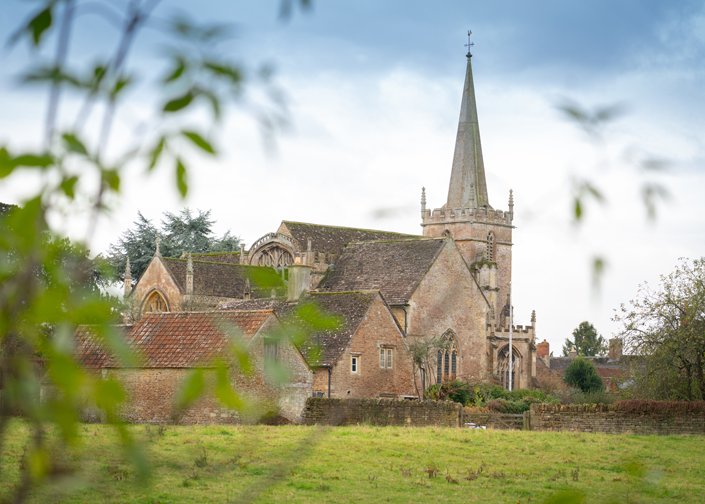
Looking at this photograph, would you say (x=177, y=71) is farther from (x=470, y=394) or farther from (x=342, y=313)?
(x=470, y=394)

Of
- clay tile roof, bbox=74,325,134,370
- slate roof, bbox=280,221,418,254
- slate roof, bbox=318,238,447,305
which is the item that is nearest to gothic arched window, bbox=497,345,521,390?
slate roof, bbox=318,238,447,305

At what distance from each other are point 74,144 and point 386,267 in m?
47.4

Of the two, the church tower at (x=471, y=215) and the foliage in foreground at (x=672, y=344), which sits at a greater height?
the church tower at (x=471, y=215)

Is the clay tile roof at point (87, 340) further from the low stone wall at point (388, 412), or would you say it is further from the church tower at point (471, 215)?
the church tower at point (471, 215)

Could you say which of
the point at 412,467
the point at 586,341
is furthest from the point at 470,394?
the point at 586,341

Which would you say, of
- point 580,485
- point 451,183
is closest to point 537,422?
point 580,485

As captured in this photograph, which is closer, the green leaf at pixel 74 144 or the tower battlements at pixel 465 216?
the green leaf at pixel 74 144

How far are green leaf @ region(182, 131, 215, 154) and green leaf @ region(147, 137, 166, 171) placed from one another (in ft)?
0.26

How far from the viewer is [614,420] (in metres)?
27.5

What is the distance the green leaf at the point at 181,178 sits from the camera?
7.24ft

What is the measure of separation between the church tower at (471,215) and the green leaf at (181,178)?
247 feet

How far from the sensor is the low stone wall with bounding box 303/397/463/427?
28.5 meters

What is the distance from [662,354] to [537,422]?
7486mm

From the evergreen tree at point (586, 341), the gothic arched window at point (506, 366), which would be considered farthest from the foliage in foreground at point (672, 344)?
the evergreen tree at point (586, 341)
